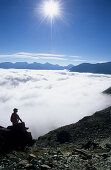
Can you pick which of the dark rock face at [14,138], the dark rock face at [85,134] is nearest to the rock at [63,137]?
the dark rock face at [85,134]

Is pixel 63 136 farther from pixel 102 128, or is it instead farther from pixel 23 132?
pixel 23 132

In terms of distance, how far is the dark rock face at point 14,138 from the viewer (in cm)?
2753

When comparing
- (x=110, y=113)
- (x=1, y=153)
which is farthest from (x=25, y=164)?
(x=110, y=113)

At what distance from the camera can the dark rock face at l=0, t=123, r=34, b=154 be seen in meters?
27.5

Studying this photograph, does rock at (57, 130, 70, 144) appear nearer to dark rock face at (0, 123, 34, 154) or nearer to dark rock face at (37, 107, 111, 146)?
dark rock face at (37, 107, 111, 146)

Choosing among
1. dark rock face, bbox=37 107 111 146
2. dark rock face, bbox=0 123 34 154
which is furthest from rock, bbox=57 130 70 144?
dark rock face, bbox=0 123 34 154

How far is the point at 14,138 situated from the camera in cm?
3084

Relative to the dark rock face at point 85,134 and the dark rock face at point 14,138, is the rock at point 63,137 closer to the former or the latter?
the dark rock face at point 85,134

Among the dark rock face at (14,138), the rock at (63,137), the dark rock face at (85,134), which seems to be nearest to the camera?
the dark rock face at (14,138)

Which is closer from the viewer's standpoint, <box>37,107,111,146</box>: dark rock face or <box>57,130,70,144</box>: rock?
<box>37,107,111,146</box>: dark rock face

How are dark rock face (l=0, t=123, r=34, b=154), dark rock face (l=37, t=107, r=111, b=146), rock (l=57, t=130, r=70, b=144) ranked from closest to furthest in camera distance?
dark rock face (l=0, t=123, r=34, b=154), dark rock face (l=37, t=107, r=111, b=146), rock (l=57, t=130, r=70, b=144)

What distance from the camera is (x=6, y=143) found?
27.9 metres

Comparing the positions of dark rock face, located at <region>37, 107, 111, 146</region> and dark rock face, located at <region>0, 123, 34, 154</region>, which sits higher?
dark rock face, located at <region>0, 123, 34, 154</region>

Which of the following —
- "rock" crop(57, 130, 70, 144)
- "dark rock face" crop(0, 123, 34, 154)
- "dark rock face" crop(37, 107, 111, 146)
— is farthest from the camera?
"rock" crop(57, 130, 70, 144)
